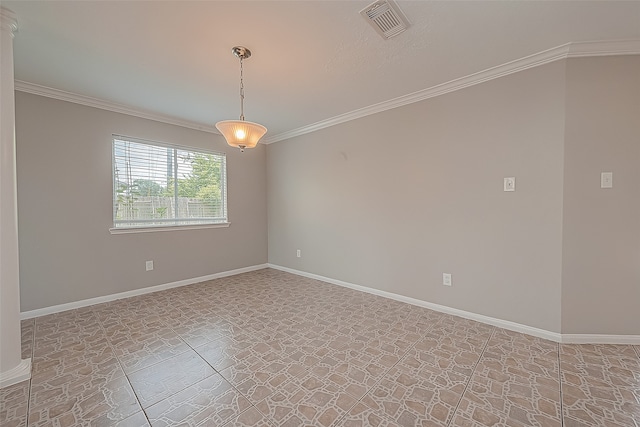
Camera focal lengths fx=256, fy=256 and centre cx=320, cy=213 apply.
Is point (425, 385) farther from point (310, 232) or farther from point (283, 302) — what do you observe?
point (310, 232)

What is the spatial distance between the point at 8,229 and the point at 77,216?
1.44m

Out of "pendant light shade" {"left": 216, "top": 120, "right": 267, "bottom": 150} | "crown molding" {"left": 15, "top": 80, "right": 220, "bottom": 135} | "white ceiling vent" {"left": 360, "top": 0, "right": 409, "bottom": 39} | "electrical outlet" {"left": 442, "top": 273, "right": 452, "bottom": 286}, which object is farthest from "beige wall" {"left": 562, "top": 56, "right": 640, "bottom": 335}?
"crown molding" {"left": 15, "top": 80, "right": 220, "bottom": 135}

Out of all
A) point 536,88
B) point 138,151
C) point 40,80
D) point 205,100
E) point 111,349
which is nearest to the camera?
point 111,349

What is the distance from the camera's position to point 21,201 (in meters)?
2.71

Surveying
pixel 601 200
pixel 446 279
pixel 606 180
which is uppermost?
pixel 606 180

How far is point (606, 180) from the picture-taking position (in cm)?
214

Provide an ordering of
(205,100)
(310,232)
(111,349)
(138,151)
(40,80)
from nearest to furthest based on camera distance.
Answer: (111,349)
(40,80)
(205,100)
(138,151)
(310,232)

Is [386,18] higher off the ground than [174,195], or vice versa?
[386,18]

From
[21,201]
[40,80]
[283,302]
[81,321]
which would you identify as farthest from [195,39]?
[81,321]

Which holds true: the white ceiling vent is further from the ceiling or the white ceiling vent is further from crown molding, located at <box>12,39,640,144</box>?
crown molding, located at <box>12,39,640,144</box>

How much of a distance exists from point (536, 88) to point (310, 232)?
324 cm

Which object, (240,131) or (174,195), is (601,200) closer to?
(240,131)

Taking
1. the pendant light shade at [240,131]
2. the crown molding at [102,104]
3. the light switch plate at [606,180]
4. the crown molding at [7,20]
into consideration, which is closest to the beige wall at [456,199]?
the light switch plate at [606,180]

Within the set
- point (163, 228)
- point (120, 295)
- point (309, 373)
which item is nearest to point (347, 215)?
point (309, 373)
